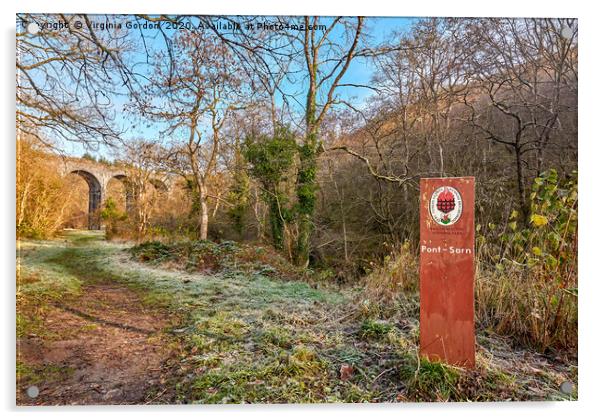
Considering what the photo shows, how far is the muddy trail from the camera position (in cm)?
212

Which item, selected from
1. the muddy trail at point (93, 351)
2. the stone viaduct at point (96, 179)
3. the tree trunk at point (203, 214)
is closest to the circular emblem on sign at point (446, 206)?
the tree trunk at point (203, 214)

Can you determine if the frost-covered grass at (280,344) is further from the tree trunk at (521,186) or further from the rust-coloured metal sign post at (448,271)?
the tree trunk at (521,186)

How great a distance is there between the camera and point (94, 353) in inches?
88.4

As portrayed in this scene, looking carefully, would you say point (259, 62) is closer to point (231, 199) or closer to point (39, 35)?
point (231, 199)

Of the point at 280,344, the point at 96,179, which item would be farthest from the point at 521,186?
the point at 96,179

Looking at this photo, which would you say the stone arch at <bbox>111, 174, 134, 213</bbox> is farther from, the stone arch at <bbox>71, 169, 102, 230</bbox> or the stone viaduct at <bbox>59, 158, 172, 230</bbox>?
the stone arch at <bbox>71, 169, 102, 230</bbox>

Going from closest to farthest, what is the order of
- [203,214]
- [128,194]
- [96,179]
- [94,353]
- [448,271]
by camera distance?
[448,271] → [94,353] → [96,179] → [128,194] → [203,214]

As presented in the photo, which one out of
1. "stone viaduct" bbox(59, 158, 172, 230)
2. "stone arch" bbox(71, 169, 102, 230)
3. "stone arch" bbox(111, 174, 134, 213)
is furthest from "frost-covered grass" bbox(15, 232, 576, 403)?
"stone arch" bbox(111, 174, 134, 213)

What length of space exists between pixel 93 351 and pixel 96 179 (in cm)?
128

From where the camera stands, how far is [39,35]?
92.6 inches

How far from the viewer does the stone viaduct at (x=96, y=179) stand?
101 inches

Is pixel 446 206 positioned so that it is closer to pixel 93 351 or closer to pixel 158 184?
pixel 158 184

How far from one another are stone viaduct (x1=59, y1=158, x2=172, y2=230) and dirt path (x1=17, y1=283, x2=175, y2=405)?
636 millimetres

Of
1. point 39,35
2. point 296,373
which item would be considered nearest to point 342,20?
point 39,35
